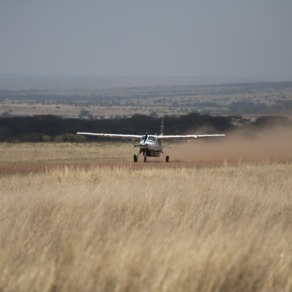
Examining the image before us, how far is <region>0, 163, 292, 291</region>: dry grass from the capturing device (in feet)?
28.4

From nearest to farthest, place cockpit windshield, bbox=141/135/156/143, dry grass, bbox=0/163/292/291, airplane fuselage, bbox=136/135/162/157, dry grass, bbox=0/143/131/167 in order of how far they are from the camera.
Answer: dry grass, bbox=0/163/292/291 → dry grass, bbox=0/143/131/167 → airplane fuselage, bbox=136/135/162/157 → cockpit windshield, bbox=141/135/156/143

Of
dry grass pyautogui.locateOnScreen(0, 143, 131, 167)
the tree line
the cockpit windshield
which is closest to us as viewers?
dry grass pyautogui.locateOnScreen(0, 143, 131, 167)

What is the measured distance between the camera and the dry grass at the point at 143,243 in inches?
341

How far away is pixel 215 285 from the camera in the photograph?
8.72 m

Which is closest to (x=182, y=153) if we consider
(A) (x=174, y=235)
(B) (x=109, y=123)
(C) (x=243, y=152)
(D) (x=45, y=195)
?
(C) (x=243, y=152)

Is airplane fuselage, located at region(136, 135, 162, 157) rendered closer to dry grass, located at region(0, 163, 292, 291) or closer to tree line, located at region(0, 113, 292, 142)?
dry grass, located at region(0, 163, 292, 291)

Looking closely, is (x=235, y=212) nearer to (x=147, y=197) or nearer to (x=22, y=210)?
(x=147, y=197)

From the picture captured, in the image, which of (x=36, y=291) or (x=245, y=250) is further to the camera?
(x=245, y=250)

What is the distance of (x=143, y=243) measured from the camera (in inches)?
381

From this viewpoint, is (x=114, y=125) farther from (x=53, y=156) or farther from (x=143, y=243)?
(x=143, y=243)

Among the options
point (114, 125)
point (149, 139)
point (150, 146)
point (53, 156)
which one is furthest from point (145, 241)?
point (114, 125)

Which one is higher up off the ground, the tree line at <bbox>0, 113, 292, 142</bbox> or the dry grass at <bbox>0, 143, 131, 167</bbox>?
the dry grass at <bbox>0, 143, 131, 167</bbox>

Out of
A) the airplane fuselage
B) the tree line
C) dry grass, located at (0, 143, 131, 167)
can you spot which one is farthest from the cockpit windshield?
the tree line

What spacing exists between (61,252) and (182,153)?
148 ft
